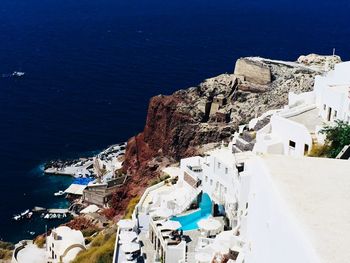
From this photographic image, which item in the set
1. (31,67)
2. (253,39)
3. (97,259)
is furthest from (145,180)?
(253,39)

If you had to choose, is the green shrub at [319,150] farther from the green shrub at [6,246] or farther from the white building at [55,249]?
the green shrub at [6,246]

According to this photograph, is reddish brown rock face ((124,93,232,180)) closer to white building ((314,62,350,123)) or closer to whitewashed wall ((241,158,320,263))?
white building ((314,62,350,123))

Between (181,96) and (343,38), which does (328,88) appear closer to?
(181,96)

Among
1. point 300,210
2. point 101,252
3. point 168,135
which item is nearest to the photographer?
point 300,210

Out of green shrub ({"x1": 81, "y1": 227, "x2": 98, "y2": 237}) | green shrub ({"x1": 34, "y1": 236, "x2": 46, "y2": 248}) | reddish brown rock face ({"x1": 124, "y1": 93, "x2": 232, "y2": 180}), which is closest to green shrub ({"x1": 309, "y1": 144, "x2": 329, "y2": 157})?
green shrub ({"x1": 81, "y1": 227, "x2": 98, "y2": 237})

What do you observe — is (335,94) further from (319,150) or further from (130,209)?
(130,209)

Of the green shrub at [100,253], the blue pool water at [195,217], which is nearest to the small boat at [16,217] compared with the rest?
the green shrub at [100,253]

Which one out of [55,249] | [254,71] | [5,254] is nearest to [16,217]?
[5,254]

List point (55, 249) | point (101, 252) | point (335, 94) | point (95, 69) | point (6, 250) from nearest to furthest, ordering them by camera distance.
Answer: point (335, 94)
point (101, 252)
point (55, 249)
point (6, 250)
point (95, 69)
